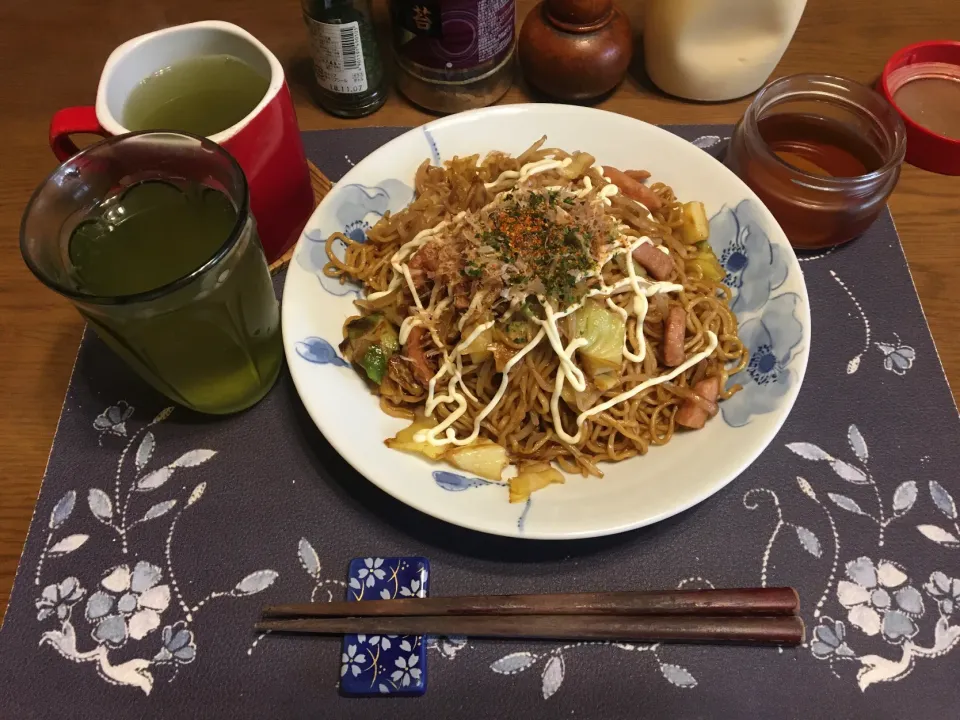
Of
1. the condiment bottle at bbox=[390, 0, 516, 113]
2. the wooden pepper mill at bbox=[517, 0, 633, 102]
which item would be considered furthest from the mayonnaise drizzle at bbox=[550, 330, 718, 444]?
the condiment bottle at bbox=[390, 0, 516, 113]

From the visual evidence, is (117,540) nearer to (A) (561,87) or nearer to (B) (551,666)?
(B) (551,666)

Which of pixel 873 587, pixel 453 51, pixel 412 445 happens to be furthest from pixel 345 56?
pixel 873 587

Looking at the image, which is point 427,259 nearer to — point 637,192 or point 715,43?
point 637,192

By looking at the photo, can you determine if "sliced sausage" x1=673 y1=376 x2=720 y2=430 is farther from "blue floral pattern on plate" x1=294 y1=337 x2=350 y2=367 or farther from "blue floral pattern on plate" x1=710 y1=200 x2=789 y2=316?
"blue floral pattern on plate" x1=294 y1=337 x2=350 y2=367

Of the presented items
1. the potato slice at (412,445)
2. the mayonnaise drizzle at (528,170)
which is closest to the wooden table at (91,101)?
the mayonnaise drizzle at (528,170)

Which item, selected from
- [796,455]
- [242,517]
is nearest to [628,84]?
[796,455]

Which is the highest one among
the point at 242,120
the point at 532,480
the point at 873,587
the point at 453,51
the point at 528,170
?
the point at 242,120
